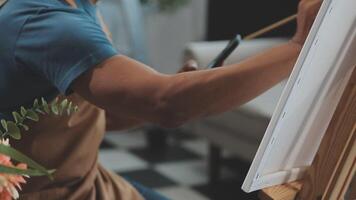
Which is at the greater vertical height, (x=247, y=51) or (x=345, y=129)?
(x=345, y=129)

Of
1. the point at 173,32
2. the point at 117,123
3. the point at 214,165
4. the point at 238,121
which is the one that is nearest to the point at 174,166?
the point at 214,165

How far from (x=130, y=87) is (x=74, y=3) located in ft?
0.77

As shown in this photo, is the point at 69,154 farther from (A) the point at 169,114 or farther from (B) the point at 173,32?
(B) the point at 173,32

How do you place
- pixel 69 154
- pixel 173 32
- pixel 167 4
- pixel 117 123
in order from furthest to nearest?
pixel 173 32
pixel 167 4
pixel 117 123
pixel 69 154

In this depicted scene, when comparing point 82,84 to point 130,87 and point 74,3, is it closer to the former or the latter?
point 130,87

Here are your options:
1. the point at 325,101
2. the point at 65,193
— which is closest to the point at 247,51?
the point at 65,193

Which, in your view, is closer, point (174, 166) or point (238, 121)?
point (238, 121)

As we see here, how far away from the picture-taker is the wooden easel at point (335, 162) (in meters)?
Result: 0.83

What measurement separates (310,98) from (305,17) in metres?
0.14

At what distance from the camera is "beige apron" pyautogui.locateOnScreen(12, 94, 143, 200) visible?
42.0 inches

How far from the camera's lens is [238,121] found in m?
2.57

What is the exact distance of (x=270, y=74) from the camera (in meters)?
0.87

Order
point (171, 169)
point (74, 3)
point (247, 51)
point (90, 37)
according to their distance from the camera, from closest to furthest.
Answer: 1. point (90, 37)
2. point (74, 3)
3. point (247, 51)
4. point (171, 169)

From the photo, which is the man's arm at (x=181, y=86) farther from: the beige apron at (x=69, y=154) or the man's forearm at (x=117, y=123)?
the man's forearm at (x=117, y=123)
